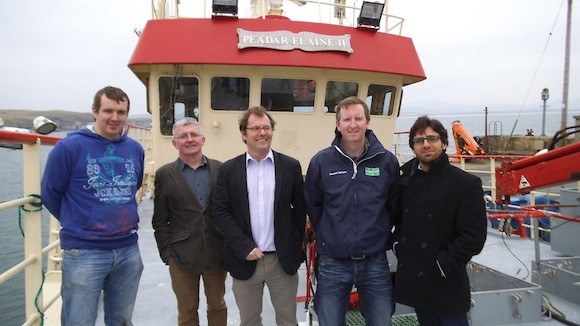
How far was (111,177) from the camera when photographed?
2.33 meters

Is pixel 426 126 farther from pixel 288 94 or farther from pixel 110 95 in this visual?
pixel 288 94

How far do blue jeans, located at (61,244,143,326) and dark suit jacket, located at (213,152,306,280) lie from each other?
60 centimetres

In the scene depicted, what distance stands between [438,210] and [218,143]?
4020 millimetres

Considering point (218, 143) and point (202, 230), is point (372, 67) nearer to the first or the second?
point (218, 143)

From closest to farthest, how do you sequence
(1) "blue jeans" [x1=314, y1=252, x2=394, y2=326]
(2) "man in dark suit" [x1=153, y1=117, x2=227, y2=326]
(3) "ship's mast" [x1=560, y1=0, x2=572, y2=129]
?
1. (1) "blue jeans" [x1=314, y1=252, x2=394, y2=326]
2. (2) "man in dark suit" [x1=153, y1=117, x2=227, y2=326]
3. (3) "ship's mast" [x1=560, y1=0, x2=572, y2=129]

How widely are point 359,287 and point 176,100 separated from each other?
413cm

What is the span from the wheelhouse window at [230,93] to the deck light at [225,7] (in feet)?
2.79

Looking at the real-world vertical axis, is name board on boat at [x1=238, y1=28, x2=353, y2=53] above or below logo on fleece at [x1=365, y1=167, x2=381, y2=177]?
above

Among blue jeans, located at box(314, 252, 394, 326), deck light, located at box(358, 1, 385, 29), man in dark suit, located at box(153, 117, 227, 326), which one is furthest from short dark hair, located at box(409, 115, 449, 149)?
deck light, located at box(358, 1, 385, 29)

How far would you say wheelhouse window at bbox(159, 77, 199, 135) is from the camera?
5.64 metres

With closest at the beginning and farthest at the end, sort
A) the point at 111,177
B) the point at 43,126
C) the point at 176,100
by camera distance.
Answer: the point at 111,177
the point at 43,126
the point at 176,100

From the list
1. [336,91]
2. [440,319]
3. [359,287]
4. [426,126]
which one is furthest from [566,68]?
[359,287]

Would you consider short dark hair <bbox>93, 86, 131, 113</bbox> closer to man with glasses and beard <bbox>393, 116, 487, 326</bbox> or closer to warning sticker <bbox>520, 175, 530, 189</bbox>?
man with glasses and beard <bbox>393, 116, 487, 326</bbox>

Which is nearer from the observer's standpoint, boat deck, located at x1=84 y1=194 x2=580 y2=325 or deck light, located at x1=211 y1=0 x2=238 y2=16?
boat deck, located at x1=84 y1=194 x2=580 y2=325
